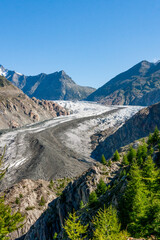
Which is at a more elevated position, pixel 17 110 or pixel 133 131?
pixel 17 110

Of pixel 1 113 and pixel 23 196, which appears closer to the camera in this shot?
pixel 23 196

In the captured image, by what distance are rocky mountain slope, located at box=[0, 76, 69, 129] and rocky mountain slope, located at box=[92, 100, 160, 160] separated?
220ft

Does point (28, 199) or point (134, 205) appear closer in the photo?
point (134, 205)

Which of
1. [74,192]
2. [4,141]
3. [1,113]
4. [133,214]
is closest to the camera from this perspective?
[133,214]

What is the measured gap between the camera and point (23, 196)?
31797 millimetres

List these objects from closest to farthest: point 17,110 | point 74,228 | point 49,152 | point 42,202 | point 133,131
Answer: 1. point 74,228
2. point 42,202
3. point 49,152
4. point 133,131
5. point 17,110

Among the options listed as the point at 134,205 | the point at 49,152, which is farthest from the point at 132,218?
the point at 49,152

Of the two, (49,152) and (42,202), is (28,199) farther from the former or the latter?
(49,152)

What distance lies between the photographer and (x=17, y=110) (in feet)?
424

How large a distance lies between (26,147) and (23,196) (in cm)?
4813

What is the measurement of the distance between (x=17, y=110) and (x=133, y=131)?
3516 inches

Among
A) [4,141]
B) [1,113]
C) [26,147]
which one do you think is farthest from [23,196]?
[1,113]

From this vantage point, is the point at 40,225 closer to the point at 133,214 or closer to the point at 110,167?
the point at 110,167

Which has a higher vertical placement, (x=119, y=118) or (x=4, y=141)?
(x=4, y=141)
